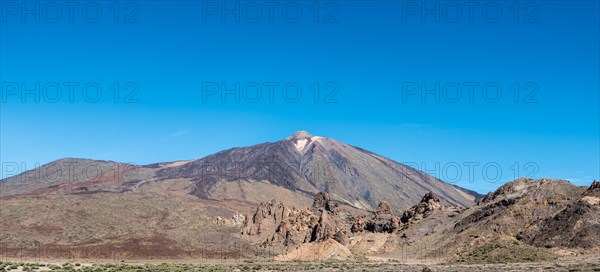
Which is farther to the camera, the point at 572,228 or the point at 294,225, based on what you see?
the point at 294,225

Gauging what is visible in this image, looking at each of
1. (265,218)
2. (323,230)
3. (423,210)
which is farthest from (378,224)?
(265,218)

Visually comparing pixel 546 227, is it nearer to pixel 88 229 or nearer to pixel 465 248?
pixel 465 248

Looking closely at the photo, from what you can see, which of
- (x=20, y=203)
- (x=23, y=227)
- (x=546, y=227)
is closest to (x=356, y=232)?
(x=546, y=227)

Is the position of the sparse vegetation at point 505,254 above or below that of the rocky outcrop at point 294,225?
below

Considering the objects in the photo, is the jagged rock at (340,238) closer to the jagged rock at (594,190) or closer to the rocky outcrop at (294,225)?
the rocky outcrop at (294,225)

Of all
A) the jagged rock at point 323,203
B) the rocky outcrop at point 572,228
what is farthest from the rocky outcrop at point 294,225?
the rocky outcrop at point 572,228

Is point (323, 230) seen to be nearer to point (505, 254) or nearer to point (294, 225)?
point (294, 225)

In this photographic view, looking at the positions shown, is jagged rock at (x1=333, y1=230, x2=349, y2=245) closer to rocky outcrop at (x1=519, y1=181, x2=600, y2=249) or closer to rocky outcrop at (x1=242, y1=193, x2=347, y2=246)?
rocky outcrop at (x1=242, y1=193, x2=347, y2=246)

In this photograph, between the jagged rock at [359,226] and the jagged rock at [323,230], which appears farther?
the jagged rock at [359,226]

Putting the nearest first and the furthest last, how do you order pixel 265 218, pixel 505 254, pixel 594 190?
pixel 505 254 → pixel 594 190 → pixel 265 218

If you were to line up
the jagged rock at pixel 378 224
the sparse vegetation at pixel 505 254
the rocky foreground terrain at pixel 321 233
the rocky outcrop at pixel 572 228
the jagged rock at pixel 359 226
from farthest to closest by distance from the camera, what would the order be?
the jagged rock at pixel 359 226
the jagged rock at pixel 378 224
the rocky foreground terrain at pixel 321 233
the rocky outcrop at pixel 572 228
the sparse vegetation at pixel 505 254

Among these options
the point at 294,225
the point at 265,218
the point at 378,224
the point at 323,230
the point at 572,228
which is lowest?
the point at 323,230
